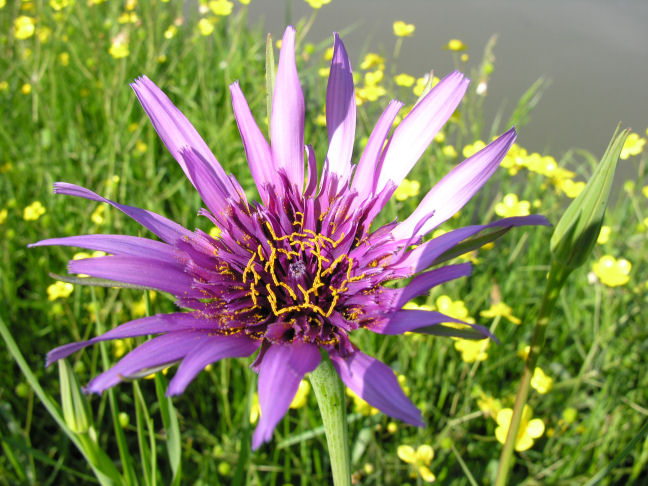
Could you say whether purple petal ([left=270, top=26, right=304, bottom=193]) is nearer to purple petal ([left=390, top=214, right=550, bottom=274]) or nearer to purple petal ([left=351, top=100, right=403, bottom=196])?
purple petal ([left=351, top=100, right=403, bottom=196])

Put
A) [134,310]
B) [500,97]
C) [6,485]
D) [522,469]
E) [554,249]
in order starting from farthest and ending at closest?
[500,97]
[134,310]
[522,469]
[6,485]
[554,249]

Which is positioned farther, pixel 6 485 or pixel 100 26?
pixel 100 26

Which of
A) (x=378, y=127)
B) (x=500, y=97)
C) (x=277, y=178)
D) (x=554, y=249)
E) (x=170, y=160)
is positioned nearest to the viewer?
(x=554, y=249)

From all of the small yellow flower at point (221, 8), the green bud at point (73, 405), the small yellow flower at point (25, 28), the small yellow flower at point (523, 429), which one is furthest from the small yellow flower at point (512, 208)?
the small yellow flower at point (25, 28)

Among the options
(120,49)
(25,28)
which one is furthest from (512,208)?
(25,28)

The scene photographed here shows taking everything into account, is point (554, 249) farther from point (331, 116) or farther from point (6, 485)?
point (6, 485)

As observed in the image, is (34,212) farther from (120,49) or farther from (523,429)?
(523,429)

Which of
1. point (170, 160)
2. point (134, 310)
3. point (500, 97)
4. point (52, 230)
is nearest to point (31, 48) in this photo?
point (170, 160)
